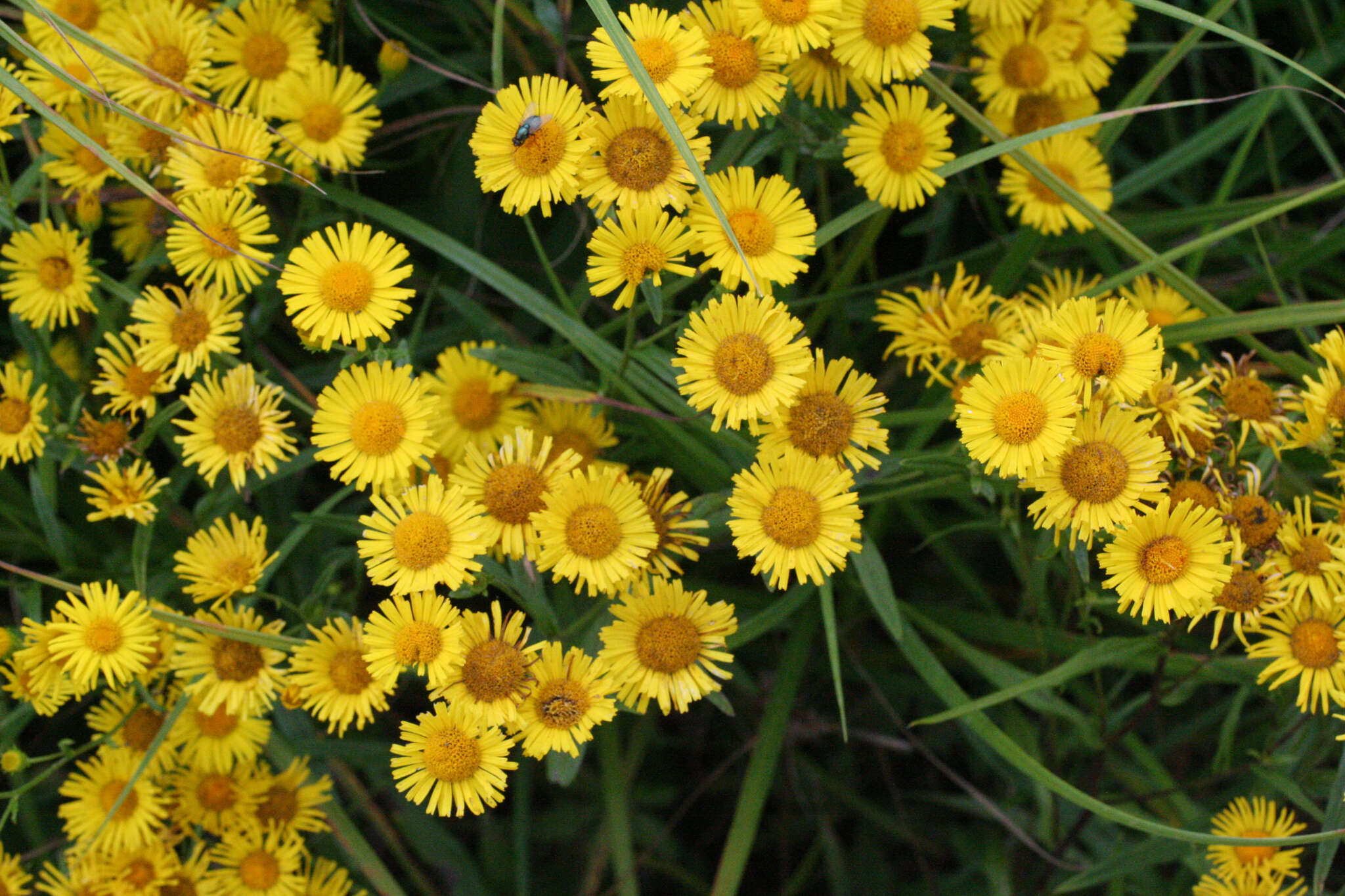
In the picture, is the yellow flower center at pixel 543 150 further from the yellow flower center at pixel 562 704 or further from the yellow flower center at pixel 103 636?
the yellow flower center at pixel 103 636

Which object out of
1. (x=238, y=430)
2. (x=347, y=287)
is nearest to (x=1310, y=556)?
(x=347, y=287)

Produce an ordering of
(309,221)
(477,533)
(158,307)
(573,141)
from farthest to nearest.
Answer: (309,221) → (158,307) → (573,141) → (477,533)

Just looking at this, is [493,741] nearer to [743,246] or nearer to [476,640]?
[476,640]

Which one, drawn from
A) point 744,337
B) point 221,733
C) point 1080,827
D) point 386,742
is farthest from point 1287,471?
point 221,733

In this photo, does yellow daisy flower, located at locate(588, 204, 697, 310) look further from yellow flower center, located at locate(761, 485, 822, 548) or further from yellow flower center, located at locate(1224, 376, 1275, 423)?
yellow flower center, located at locate(1224, 376, 1275, 423)

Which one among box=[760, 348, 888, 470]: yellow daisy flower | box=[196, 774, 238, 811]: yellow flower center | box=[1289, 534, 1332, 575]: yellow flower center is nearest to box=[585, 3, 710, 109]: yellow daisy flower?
box=[760, 348, 888, 470]: yellow daisy flower

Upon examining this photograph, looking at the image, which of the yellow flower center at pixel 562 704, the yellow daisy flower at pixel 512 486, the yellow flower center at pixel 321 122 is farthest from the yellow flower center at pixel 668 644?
the yellow flower center at pixel 321 122
